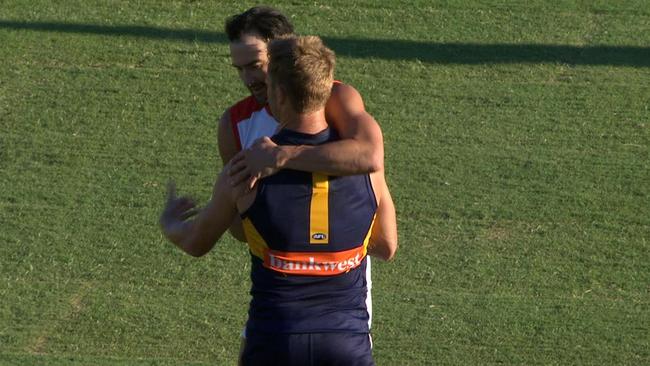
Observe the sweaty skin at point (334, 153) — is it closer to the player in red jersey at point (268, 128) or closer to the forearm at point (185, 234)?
the player in red jersey at point (268, 128)

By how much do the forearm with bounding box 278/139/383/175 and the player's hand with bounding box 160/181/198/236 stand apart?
464 millimetres

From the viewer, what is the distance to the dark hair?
432 cm

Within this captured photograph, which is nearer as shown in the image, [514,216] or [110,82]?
[514,216]

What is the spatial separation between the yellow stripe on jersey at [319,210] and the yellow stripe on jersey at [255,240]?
143mm

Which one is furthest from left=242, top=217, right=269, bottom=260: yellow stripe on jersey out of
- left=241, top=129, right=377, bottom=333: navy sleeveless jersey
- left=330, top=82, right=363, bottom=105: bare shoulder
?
left=330, top=82, right=363, bottom=105: bare shoulder

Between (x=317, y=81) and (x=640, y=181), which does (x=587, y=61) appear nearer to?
(x=640, y=181)

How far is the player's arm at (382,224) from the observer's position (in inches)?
150

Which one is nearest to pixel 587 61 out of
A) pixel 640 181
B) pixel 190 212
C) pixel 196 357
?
pixel 640 181

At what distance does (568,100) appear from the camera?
27.1 ft

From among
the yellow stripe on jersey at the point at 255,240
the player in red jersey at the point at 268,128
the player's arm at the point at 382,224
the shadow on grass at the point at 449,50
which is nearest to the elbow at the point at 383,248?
the player's arm at the point at 382,224

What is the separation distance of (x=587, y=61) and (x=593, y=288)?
8.13ft

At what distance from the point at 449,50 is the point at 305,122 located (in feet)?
17.1

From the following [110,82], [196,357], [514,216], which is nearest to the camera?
[196,357]

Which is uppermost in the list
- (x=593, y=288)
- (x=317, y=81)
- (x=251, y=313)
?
(x=317, y=81)
